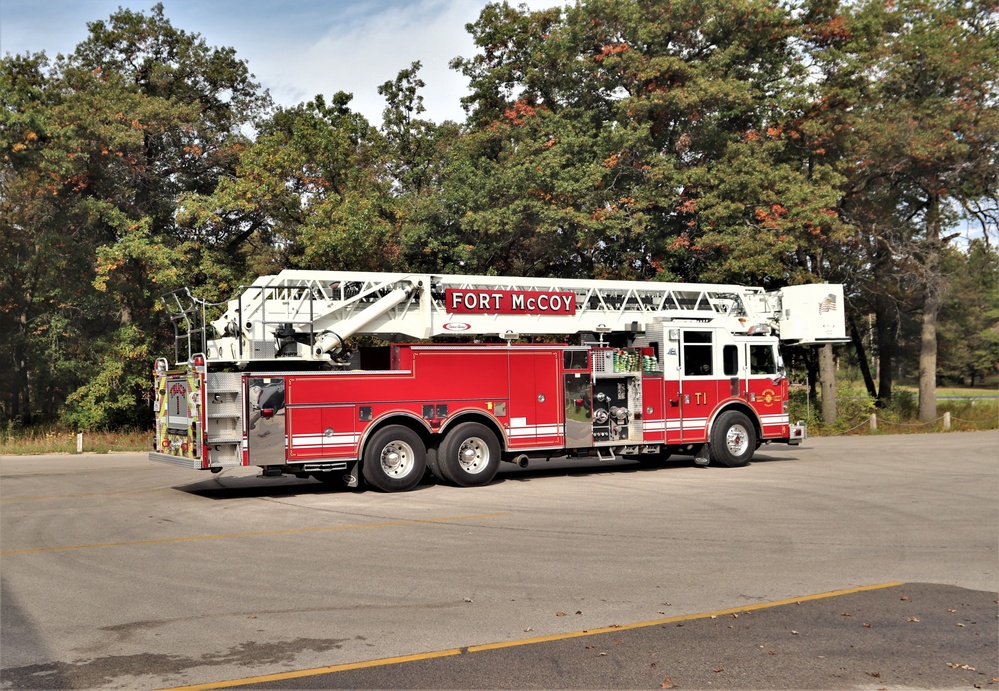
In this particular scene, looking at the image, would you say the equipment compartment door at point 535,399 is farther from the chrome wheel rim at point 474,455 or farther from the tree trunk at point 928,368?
the tree trunk at point 928,368

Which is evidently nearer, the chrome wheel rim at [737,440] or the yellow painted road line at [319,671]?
the yellow painted road line at [319,671]

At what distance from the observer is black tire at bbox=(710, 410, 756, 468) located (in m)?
18.7

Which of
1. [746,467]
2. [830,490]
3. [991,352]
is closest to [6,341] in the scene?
[746,467]

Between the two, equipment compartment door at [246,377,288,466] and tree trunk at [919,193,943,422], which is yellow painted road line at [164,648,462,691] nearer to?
equipment compartment door at [246,377,288,466]

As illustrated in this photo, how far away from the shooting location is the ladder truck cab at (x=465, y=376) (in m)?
14.6

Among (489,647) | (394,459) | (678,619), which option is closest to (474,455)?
(394,459)

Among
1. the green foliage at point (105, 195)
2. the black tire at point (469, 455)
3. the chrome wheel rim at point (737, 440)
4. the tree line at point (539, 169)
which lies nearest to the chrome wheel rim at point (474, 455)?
the black tire at point (469, 455)

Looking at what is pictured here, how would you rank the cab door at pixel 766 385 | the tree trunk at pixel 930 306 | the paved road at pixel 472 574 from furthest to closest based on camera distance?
the tree trunk at pixel 930 306 < the cab door at pixel 766 385 < the paved road at pixel 472 574

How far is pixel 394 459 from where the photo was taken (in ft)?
50.2

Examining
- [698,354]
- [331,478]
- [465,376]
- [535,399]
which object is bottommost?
[331,478]

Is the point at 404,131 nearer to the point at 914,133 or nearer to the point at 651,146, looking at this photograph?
the point at 651,146

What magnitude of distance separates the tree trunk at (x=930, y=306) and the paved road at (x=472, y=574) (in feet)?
55.9

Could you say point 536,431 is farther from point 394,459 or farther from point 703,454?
point 703,454

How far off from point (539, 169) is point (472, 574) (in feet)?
68.7
